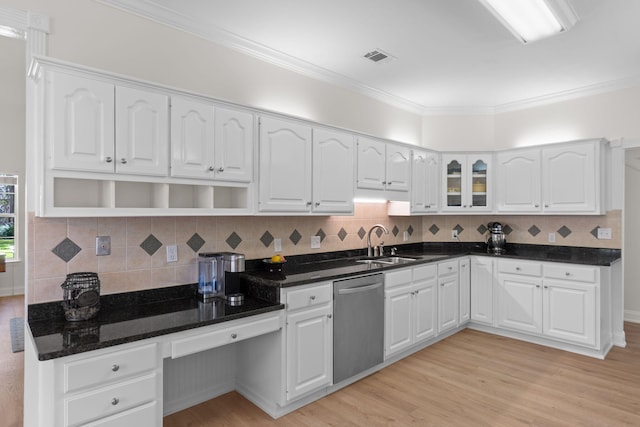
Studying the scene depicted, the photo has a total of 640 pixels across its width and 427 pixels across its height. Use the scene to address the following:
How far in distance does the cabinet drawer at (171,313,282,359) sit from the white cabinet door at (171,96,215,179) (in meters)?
0.98

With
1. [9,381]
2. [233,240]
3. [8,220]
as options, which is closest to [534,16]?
[233,240]

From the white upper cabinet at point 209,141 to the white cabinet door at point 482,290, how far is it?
3.02 meters

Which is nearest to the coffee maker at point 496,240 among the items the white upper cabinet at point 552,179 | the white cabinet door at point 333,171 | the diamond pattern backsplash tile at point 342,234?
the white upper cabinet at point 552,179

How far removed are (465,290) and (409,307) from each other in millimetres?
1154

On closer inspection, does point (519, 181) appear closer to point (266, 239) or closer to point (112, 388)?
point (266, 239)

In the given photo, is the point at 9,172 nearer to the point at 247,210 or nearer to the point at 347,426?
the point at 247,210

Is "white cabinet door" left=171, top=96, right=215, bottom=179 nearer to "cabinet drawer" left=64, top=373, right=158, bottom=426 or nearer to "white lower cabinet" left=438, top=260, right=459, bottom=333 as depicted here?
"cabinet drawer" left=64, top=373, right=158, bottom=426

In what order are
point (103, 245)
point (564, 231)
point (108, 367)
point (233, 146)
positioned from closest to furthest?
point (108, 367), point (103, 245), point (233, 146), point (564, 231)

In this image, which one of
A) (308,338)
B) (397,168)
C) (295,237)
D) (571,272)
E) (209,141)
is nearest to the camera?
(209,141)

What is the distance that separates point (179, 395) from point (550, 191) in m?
4.12

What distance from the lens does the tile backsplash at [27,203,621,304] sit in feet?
7.16

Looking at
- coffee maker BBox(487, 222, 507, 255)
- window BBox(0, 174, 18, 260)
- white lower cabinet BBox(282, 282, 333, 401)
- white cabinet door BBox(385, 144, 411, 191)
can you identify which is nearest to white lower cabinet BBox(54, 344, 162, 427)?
white lower cabinet BBox(282, 282, 333, 401)

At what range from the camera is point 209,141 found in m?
2.48

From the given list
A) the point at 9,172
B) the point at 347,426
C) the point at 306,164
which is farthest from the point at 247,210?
the point at 9,172
